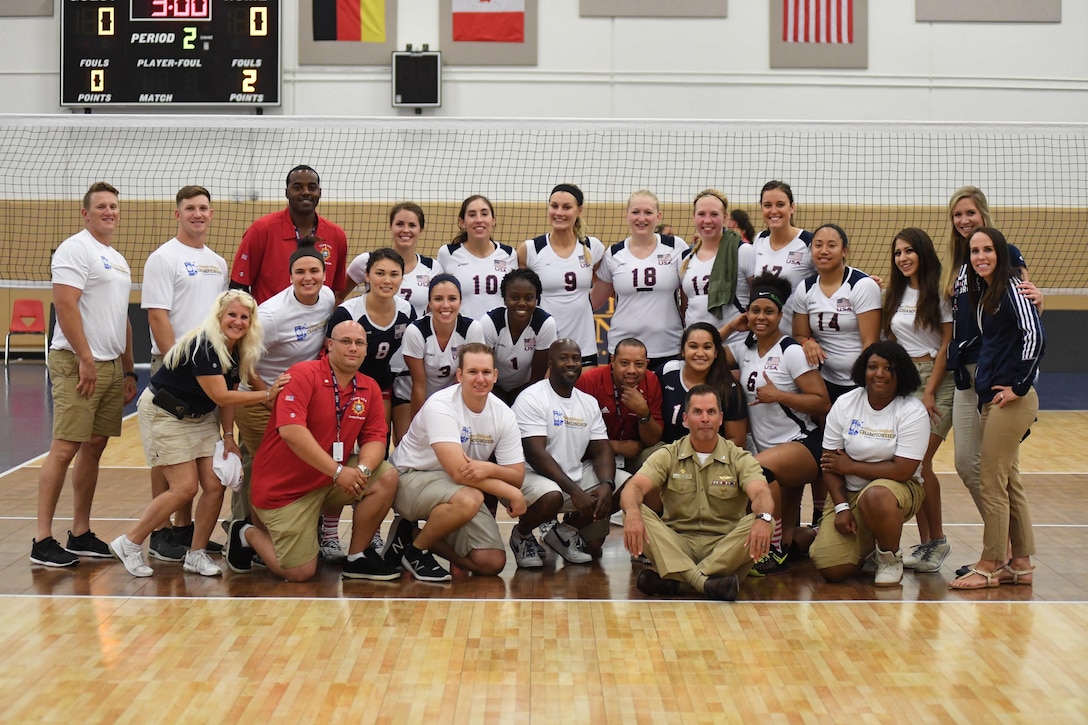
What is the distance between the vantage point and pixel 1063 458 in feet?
31.9

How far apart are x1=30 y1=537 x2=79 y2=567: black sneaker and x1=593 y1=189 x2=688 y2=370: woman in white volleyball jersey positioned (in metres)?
3.37

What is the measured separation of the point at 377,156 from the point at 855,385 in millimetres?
11467

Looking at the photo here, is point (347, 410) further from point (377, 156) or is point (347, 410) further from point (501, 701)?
point (377, 156)

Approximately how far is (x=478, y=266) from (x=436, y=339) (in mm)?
784

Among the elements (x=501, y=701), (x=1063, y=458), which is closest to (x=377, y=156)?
(x=1063, y=458)

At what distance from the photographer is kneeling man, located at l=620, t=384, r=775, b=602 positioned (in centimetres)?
545

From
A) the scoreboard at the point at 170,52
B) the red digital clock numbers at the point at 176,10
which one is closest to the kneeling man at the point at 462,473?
the scoreboard at the point at 170,52

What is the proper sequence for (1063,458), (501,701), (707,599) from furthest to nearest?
(1063,458)
(707,599)
(501,701)

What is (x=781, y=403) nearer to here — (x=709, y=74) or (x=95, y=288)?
(x=95, y=288)

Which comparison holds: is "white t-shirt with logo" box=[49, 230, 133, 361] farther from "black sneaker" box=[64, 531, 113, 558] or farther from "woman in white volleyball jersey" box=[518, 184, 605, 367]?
"woman in white volleyball jersey" box=[518, 184, 605, 367]

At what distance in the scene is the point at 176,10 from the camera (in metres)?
14.9

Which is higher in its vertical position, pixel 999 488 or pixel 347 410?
pixel 347 410

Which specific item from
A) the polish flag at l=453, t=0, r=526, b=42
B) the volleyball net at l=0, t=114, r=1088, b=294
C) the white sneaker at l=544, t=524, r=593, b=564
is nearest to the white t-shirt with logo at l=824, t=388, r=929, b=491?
the white sneaker at l=544, t=524, r=593, b=564

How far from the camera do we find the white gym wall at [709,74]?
1608 centimetres
